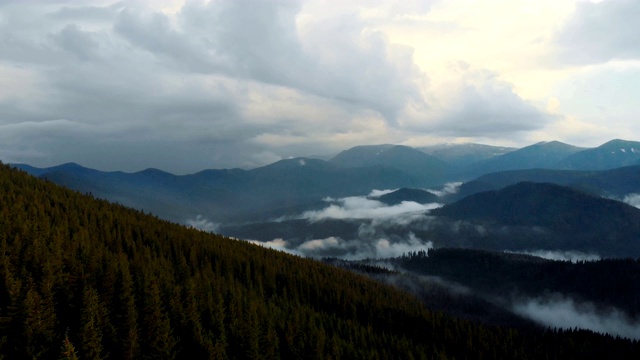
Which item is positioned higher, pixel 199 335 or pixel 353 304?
pixel 199 335

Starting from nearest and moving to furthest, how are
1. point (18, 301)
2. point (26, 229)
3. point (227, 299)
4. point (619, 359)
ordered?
1. point (18, 301)
2. point (26, 229)
3. point (227, 299)
4. point (619, 359)

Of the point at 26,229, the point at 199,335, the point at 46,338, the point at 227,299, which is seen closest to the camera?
the point at 46,338

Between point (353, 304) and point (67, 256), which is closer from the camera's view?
point (67, 256)

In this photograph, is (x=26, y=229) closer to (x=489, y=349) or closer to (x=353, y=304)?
(x=353, y=304)

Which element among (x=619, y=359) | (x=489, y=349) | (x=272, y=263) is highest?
(x=272, y=263)

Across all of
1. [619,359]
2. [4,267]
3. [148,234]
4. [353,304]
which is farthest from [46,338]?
[619,359]

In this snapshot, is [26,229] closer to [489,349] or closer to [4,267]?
[4,267]

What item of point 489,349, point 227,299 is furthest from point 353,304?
point 227,299
